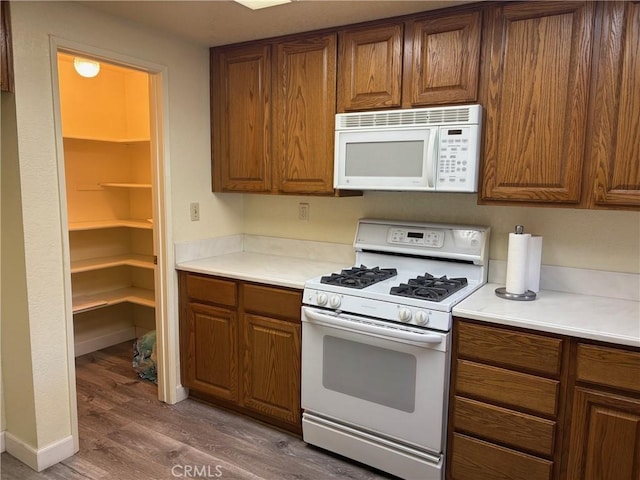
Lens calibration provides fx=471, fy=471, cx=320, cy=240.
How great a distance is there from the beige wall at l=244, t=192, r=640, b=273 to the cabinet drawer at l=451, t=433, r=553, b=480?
0.94 metres

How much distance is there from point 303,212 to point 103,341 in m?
2.10

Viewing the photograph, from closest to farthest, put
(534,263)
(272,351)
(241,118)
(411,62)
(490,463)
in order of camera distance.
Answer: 1. (490,463)
2. (534,263)
3. (411,62)
4. (272,351)
5. (241,118)

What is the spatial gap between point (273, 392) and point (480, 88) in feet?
6.18

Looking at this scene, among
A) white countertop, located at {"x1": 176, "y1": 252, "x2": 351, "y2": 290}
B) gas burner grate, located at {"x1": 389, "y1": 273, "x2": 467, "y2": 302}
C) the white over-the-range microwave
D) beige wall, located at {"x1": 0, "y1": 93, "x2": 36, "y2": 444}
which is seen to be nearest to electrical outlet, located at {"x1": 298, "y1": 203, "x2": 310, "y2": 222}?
white countertop, located at {"x1": 176, "y1": 252, "x2": 351, "y2": 290}

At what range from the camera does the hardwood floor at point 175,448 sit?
2.27m

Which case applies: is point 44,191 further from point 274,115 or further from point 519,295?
point 519,295

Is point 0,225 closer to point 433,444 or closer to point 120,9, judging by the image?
point 120,9

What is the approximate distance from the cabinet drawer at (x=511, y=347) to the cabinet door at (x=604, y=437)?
0.16m

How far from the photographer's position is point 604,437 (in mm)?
1755

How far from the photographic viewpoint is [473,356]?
1970mm

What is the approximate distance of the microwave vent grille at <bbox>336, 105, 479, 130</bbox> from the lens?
7.04ft

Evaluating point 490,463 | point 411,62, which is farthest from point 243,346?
point 411,62

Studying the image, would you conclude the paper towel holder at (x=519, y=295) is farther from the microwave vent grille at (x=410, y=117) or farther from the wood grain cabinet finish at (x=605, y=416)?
the microwave vent grille at (x=410, y=117)

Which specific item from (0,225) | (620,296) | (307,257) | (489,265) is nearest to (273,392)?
(307,257)
